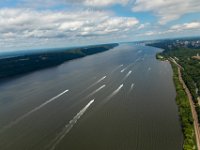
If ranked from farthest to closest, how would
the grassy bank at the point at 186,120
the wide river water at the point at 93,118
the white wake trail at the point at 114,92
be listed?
1. the white wake trail at the point at 114,92
2. the wide river water at the point at 93,118
3. the grassy bank at the point at 186,120

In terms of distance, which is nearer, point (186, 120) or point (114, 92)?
point (186, 120)

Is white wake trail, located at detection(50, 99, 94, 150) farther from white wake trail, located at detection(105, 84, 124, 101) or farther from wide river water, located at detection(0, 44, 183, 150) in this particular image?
white wake trail, located at detection(105, 84, 124, 101)

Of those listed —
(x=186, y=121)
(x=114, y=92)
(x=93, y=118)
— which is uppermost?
(x=186, y=121)

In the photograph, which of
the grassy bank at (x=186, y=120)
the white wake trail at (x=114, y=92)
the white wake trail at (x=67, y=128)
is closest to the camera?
the grassy bank at (x=186, y=120)

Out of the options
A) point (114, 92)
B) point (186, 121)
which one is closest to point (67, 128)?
point (186, 121)

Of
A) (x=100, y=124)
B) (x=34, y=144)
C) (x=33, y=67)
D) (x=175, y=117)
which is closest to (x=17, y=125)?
(x=34, y=144)

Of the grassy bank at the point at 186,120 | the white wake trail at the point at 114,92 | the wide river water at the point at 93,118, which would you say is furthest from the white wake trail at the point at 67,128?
the grassy bank at the point at 186,120

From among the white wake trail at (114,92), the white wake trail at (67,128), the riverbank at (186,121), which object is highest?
A: the riverbank at (186,121)

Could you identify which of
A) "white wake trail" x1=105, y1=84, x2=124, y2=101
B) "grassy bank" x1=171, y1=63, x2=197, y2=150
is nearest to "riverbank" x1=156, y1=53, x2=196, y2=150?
"grassy bank" x1=171, y1=63, x2=197, y2=150

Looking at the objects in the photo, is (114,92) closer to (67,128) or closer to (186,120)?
(67,128)

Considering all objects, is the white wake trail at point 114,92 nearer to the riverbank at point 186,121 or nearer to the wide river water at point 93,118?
the wide river water at point 93,118

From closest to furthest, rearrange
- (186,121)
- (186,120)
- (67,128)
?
1. (186,121)
2. (186,120)
3. (67,128)

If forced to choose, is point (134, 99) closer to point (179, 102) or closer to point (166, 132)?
point (179, 102)
